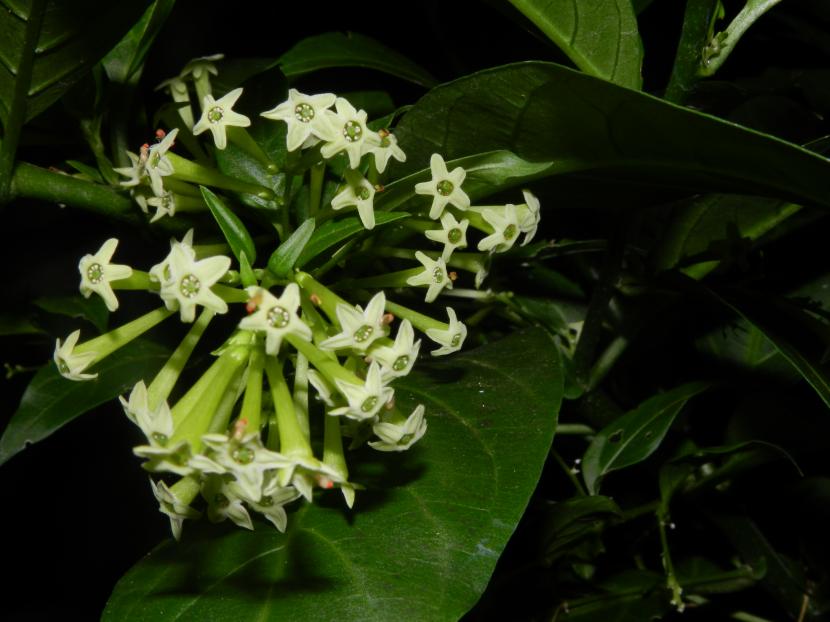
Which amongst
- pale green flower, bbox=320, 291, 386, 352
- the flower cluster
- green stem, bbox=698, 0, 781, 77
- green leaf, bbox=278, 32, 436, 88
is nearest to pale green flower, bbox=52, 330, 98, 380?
the flower cluster

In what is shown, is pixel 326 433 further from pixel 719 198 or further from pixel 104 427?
pixel 104 427

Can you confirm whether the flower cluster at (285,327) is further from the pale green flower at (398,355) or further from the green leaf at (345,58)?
the green leaf at (345,58)

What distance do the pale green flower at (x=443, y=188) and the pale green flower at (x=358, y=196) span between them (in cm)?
4

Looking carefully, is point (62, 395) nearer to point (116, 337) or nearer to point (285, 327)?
point (116, 337)

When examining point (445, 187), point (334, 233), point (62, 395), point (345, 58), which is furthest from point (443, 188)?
point (62, 395)

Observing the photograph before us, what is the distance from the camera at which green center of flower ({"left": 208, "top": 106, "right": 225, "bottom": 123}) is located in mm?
837

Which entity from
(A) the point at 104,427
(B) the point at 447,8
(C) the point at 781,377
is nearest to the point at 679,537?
(C) the point at 781,377

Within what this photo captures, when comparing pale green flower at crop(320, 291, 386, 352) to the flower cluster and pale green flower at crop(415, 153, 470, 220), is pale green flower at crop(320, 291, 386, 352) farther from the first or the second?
pale green flower at crop(415, 153, 470, 220)

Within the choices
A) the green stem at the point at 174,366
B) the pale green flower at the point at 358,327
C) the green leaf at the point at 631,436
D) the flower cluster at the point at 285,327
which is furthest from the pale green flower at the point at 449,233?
the green leaf at the point at 631,436

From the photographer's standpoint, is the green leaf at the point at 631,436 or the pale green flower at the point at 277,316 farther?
the green leaf at the point at 631,436

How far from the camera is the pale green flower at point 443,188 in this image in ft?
2.54

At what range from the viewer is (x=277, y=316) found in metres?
0.70

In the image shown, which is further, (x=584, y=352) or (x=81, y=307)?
(x=81, y=307)

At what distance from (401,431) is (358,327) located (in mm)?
99
